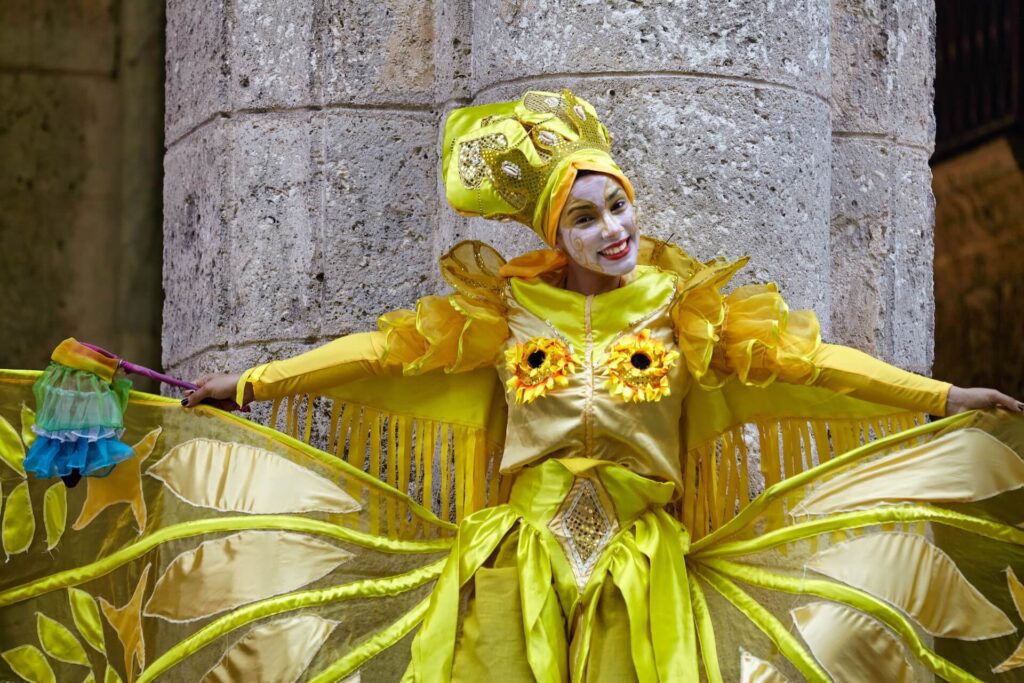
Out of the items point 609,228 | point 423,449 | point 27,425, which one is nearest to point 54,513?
point 27,425

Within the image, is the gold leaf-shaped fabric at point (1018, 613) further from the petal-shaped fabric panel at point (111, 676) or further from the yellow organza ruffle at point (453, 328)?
the petal-shaped fabric panel at point (111, 676)

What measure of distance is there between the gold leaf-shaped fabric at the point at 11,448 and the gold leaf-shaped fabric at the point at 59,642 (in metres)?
0.27

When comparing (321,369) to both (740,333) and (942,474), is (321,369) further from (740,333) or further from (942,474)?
(942,474)

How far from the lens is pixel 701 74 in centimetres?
382

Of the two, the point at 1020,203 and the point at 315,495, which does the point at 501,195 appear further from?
the point at 1020,203

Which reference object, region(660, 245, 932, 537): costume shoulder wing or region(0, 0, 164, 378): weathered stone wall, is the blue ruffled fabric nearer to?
region(660, 245, 932, 537): costume shoulder wing

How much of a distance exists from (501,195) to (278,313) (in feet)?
2.65

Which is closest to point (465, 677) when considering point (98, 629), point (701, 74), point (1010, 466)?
point (98, 629)

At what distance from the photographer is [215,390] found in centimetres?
355

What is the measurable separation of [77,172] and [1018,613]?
3.02 metres

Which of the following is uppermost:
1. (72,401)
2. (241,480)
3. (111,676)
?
(72,401)

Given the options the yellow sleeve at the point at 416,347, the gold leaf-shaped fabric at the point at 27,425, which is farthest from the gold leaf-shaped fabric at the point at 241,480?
the gold leaf-shaped fabric at the point at 27,425

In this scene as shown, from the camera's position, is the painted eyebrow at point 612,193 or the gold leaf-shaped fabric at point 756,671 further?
the painted eyebrow at point 612,193

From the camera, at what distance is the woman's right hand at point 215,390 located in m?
3.55
